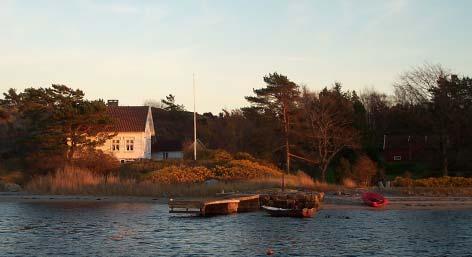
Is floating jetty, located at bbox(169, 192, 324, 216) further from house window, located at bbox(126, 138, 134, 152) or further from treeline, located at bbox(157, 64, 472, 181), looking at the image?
house window, located at bbox(126, 138, 134, 152)

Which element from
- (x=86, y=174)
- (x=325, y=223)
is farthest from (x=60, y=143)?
(x=325, y=223)

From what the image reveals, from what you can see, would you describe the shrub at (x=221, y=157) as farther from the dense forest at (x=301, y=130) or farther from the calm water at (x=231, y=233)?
the calm water at (x=231, y=233)

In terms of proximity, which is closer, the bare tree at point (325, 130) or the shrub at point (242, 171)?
the shrub at point (242, 171)

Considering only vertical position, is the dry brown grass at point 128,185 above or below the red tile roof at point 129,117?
below

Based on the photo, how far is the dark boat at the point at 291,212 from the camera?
3725cm

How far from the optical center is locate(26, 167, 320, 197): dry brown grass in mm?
49312

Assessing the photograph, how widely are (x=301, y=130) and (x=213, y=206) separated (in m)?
28.2


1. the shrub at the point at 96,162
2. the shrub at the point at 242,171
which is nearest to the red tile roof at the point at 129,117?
the shrub at the point at 96,162

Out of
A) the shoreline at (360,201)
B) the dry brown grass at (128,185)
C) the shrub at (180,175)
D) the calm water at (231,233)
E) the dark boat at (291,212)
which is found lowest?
the calm water at (231,233)

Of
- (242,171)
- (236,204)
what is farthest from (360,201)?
(242,171)

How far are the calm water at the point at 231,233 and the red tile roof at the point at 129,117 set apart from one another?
3492 cm

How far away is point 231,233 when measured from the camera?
29766mm

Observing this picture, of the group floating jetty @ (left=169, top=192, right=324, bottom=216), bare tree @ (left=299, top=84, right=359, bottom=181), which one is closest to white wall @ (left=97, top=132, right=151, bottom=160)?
bare tree @ (left=299, top=84, right=359, bottom=181)

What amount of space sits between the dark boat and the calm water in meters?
0.57
